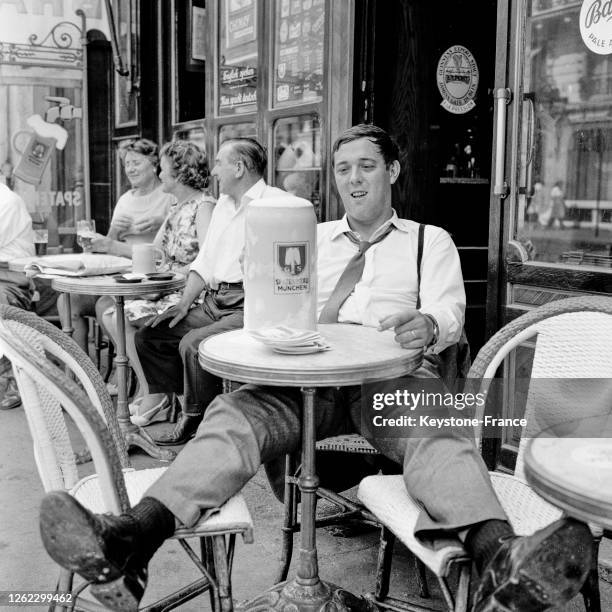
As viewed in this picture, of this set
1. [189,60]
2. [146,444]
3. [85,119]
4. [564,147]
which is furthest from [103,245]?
[564,147]

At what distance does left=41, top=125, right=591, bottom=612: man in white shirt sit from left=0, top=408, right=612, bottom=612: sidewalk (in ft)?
1.73

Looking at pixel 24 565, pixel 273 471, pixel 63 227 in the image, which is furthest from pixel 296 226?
pixel 63 227

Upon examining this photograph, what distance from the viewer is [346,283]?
255 cm

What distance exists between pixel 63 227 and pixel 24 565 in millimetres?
4419

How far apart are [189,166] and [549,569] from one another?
3.39m

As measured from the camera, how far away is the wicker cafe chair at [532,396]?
1784 millimetres

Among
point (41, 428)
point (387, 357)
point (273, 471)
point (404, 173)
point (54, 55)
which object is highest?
point (54, 55)

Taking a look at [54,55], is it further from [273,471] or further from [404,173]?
[273,471]

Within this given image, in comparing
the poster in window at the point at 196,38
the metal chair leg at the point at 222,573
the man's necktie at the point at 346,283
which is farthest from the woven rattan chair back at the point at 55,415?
the poster in window at the point at 196,38

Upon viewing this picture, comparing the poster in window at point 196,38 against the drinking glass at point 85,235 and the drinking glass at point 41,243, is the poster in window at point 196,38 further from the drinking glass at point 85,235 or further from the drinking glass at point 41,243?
the drinking glass at point 85,235

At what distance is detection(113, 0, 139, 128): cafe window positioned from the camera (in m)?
5.74

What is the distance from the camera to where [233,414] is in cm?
199

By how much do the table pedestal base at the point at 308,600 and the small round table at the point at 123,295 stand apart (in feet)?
5.05

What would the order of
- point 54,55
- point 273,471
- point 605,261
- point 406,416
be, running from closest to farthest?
point 406,416
point 273,471
point 605,261
point 54,55
